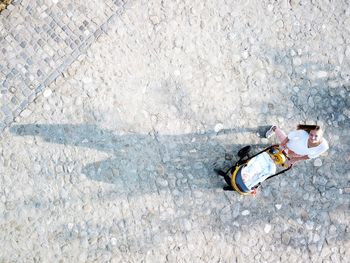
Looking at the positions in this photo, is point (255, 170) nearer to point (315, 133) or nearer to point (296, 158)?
point (296, 158)

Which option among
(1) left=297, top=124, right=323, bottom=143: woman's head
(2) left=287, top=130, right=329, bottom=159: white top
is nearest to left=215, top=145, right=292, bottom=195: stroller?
(2) left=287, top=130, right=329, bottom=159: white top

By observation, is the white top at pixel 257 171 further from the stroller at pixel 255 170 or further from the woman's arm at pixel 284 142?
the woman's arm at pixel 284 142

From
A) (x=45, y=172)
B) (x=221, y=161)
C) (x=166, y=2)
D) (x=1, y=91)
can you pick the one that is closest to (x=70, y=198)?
(x=45, y=172)

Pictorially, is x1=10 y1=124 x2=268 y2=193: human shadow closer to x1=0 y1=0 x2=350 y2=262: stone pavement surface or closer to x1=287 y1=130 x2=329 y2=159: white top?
x1=0 y1=0 x2=350 y2=262: stone pavement surface

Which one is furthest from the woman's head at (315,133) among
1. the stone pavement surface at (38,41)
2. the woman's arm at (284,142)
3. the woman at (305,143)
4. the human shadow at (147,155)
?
the stone pavement surface at (38,41)

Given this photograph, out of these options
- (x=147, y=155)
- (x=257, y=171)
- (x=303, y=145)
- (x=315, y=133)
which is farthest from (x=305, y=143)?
(x=147, y=155)

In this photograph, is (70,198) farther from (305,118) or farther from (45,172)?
(305,118)
